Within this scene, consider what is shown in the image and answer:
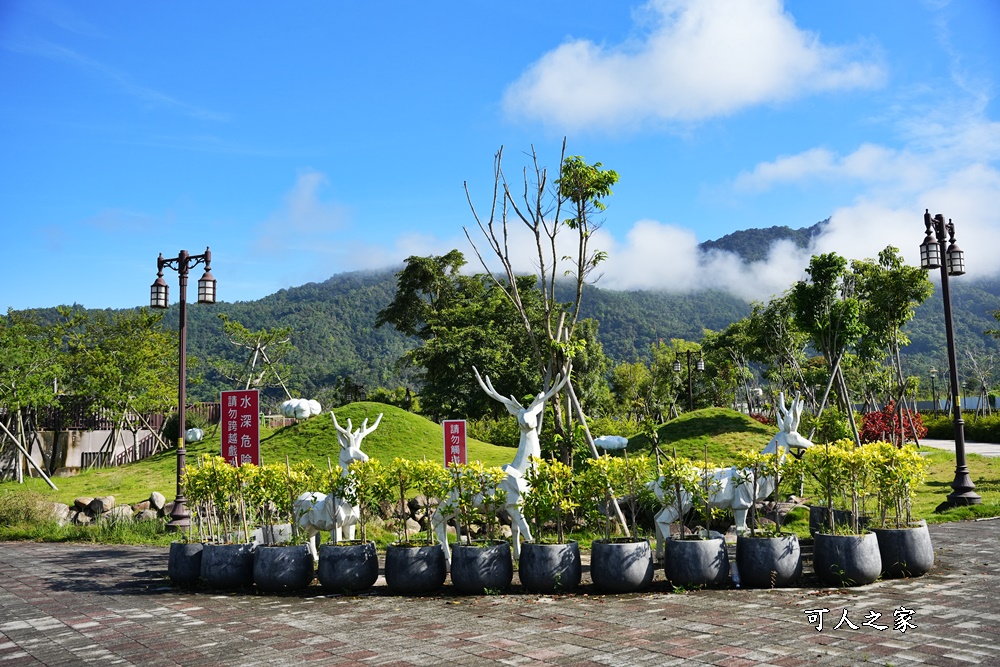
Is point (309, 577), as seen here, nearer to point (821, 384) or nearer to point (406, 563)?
point (406, 563)

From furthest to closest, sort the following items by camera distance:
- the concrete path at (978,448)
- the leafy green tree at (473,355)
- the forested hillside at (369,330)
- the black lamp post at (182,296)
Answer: the forested hillside at (369,330), the leafy green tree at (473,355), the concrete path at (978,448), the black lamp post at (182,296)

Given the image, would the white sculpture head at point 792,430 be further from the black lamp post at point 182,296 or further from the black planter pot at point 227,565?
the black lamp post at point 182,296

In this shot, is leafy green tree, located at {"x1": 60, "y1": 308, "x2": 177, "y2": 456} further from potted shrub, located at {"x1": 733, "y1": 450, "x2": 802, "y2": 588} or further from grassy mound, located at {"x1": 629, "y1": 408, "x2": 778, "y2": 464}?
potted shrub, located at {"x1": 733, "y1": 450, "x2": 802, "y2": 588}

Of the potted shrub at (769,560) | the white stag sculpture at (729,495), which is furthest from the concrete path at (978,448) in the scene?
the potted shrub at (769,560)

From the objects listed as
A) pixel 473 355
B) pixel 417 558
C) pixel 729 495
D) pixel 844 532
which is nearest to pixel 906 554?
pixel 844 532

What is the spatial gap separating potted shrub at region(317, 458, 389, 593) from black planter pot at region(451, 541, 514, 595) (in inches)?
42.7

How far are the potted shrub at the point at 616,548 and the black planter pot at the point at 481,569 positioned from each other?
1.00 meters

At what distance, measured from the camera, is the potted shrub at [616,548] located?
828 centimetres

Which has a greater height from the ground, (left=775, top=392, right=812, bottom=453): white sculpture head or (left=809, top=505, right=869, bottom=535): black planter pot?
(left=775, top=392, right=812, bottom=453): white sculpture head

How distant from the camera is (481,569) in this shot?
852 centimetres

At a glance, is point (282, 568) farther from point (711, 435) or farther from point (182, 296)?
point (711, 435)

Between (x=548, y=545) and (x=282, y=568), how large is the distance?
3220 millimetres

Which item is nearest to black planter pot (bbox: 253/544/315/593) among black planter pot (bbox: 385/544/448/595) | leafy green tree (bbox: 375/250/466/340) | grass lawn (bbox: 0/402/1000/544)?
black planter pot (bbox: 385/544/448/595)

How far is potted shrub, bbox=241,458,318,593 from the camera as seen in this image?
8.99 meters
